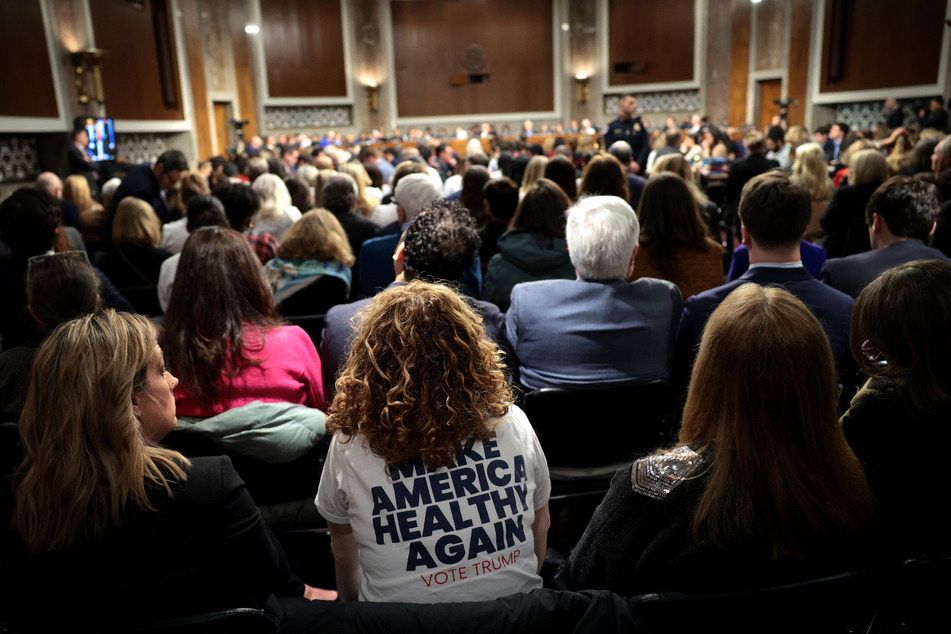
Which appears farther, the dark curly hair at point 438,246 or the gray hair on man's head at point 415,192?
the gray hair on man's head at point 415,192

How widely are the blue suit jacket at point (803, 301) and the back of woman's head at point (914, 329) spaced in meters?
0.70

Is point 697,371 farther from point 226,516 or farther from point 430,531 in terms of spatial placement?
point 226,516

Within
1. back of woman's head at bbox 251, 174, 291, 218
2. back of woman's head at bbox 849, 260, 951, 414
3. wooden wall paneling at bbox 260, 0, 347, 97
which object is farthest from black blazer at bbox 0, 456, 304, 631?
wooden wall paneling at bbox 260, 0, 347, 97

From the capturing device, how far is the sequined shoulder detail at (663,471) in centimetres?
117

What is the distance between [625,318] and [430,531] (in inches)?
43.2

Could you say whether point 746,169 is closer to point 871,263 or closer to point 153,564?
point 871,263

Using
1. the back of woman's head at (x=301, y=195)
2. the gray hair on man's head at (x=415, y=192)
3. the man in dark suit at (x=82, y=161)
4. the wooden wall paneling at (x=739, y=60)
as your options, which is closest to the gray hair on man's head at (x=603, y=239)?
the gray hair on man's head at (x=415, y=192)

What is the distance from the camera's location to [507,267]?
3.16 m

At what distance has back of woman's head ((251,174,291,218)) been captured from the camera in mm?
4570

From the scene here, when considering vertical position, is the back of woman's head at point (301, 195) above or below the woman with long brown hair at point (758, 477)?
above

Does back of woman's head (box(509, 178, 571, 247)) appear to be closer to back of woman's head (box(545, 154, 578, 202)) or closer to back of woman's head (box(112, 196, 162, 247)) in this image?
back of woman's head (box(545, 154, 578, 202))

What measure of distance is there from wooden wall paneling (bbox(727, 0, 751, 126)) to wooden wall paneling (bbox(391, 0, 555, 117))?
15.7 feet

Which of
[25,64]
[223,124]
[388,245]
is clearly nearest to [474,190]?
[388,245]

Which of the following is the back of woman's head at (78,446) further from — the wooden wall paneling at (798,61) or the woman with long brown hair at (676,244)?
the wooden wall paneling at (798,61)
